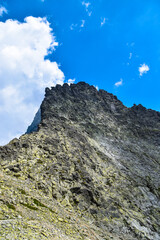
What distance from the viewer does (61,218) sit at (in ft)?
81.7

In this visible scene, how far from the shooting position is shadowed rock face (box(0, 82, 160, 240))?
22.1m

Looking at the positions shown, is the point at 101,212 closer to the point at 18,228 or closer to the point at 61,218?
the point at 61,218

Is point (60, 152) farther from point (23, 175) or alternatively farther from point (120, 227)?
point (120, 227)

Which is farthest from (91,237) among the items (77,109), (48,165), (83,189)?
(77,109)

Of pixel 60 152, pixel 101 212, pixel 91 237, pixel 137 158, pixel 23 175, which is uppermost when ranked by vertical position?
pixel 137 158

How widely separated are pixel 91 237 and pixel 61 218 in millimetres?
5169

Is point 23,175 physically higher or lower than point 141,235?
higher

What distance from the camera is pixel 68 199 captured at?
114 feet

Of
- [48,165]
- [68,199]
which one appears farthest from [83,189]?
[48,165]

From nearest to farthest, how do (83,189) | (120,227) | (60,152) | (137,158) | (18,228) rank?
(18,228), (120,227), (83,189), (60,152), (137,158)

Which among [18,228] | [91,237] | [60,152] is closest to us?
[18,228]

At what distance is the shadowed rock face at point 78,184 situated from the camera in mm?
22078

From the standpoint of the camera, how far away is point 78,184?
133 feet

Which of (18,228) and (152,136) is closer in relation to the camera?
(18,228)
